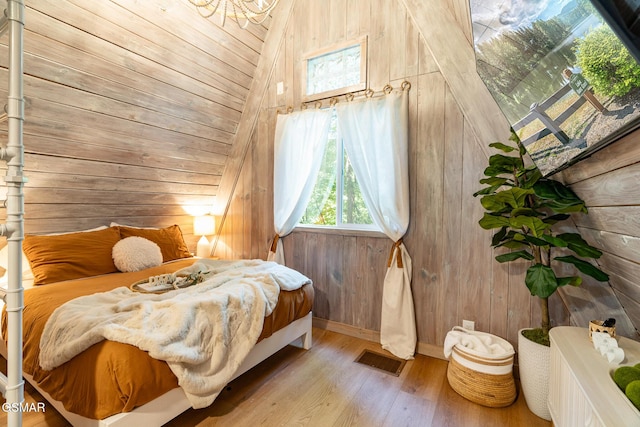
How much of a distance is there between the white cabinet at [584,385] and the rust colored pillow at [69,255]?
2.96 meters

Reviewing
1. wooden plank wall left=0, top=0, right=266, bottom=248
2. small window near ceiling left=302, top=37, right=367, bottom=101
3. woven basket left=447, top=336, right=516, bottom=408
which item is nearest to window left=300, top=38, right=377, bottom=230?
small window near ceiling left=302, top=37, right=367, bottom=101

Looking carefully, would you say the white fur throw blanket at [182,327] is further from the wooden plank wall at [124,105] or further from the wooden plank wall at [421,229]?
the wooden plank wall at [124,105]

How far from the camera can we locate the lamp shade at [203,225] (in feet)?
10.7

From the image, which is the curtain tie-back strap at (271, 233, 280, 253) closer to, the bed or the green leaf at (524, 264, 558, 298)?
the bed

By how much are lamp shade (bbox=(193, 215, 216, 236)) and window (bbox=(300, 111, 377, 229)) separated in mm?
1287

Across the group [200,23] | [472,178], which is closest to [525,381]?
[472,178]

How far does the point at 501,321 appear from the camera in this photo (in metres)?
2.06

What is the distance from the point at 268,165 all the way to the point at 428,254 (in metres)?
1.80

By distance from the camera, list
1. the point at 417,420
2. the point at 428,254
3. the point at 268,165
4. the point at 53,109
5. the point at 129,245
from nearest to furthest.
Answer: the point at 417,420 → the point at 53,109 → the point at 428,254 → the point at 129,245 → the point at 268,165

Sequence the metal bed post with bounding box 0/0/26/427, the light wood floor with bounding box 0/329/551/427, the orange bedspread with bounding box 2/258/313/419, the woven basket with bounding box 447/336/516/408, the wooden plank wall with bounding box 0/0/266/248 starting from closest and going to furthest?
the metal bed post with bounding box 0/0/26/427 < the orange bedspread with bounding box 2/258/313/419 < the light wood floor with bounding box 0/329/551/427 < the woven basket with bounding box 447/336/516/408 < the wooden plank wall with bounding box 0/0/266/248

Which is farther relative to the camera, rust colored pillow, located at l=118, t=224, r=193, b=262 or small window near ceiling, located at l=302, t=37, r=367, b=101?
rust colored pillow, located at l=118, t=224, r=193, b=262

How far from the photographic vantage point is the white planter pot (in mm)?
1594

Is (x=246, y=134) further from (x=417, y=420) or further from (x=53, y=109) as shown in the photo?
(x=417, y=420)

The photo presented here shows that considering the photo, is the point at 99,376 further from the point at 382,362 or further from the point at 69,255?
the point at 382,362
